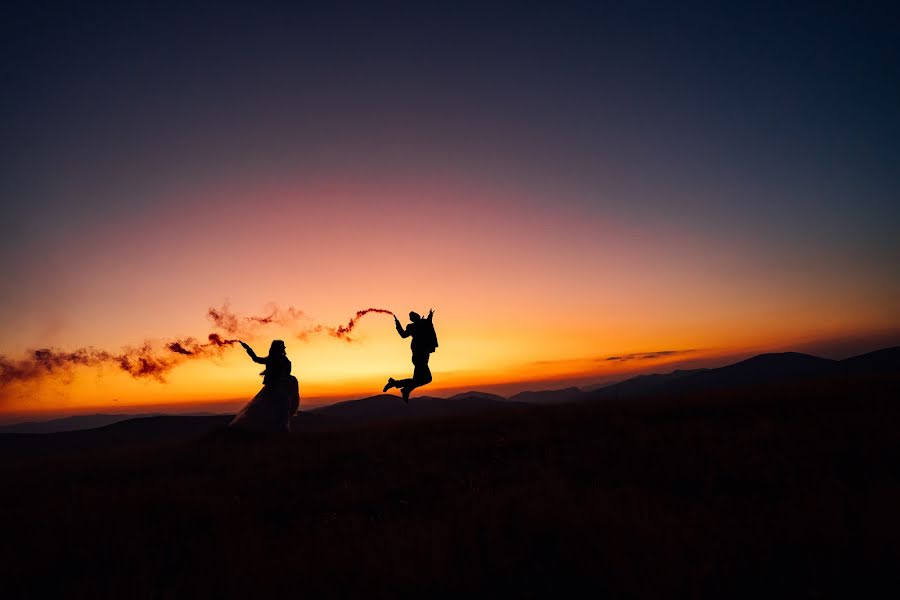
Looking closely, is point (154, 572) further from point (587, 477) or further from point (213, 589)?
point (587, 477)

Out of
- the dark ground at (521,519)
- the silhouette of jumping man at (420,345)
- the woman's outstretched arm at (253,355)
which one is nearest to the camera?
the dark ground at (521,519)

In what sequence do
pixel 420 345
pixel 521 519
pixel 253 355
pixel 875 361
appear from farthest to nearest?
pixel 875 361 < pixel 253 355 < pixel 420 345 < pixel 521 519

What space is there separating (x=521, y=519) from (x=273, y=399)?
1458 cm

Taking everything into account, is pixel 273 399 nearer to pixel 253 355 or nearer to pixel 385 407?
pixel 253 355

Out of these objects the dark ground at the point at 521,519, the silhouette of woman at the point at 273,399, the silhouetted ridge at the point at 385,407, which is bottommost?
the silhouetted ridge at the point at 385,407

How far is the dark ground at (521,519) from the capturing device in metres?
3.54

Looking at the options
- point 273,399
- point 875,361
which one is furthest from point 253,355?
point 875,361

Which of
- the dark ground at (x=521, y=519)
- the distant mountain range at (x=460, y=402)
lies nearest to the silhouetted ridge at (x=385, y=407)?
the distant mountain range at (x=460, y=402)

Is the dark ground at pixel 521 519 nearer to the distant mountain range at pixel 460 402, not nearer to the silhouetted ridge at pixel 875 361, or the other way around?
the distant mountain range at pixel 460 402

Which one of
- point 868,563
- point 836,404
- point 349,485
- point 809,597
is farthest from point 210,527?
point 836,404

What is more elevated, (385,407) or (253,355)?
(253,355)

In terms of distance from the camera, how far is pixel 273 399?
17.2 metres

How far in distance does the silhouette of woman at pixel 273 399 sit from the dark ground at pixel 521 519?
268 inches

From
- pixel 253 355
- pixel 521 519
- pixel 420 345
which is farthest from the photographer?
pixel 253 355
